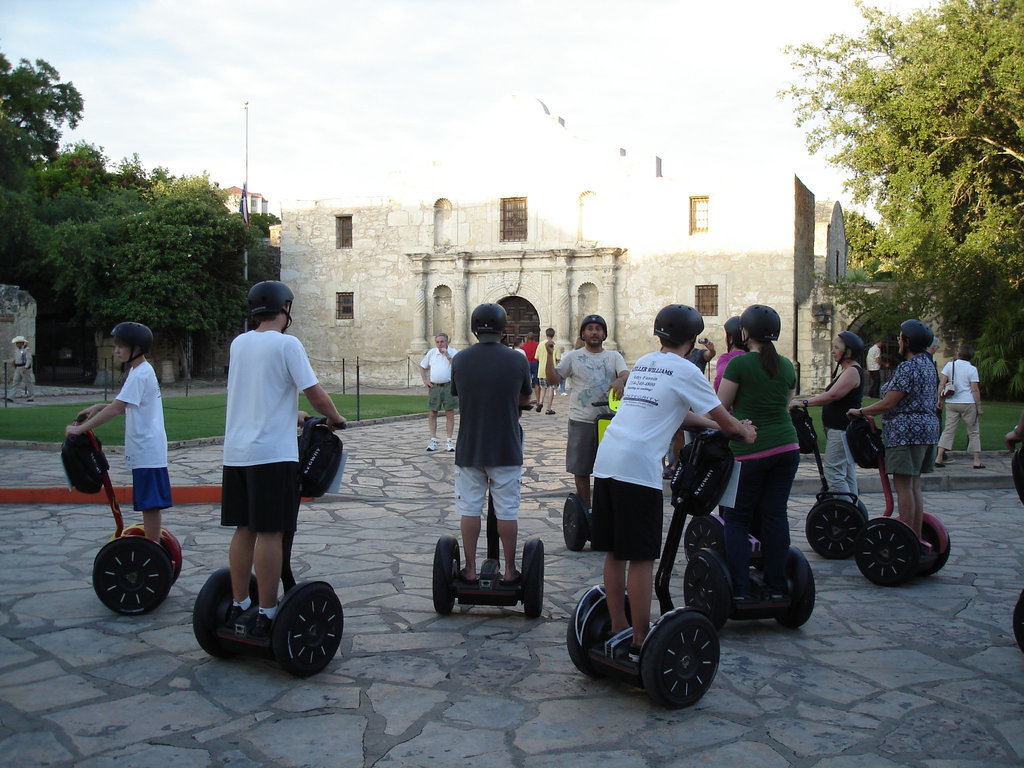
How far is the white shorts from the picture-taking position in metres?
5.17

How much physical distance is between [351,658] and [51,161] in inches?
1609

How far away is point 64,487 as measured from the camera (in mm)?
9031

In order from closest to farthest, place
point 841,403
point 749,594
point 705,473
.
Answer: point 705,473 < point 749,594 < point 841,403

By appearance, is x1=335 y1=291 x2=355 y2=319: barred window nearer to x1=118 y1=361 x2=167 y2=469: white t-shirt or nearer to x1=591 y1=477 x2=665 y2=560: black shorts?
x1=118 y1=361 x2=167 y2=469: white t-shirt

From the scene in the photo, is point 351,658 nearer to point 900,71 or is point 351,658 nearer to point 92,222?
point 900,71

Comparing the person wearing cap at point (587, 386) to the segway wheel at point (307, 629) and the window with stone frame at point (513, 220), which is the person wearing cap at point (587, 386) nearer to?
the segway wheel at point (307, 629)

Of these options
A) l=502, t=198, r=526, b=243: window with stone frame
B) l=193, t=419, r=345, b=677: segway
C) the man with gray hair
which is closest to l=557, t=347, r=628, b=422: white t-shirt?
l=193, t=419, r=345, b=677: segway

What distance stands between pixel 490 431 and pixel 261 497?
4.81 ft

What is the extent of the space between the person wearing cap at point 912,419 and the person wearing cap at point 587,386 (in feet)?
6.37

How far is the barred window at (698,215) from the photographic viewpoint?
2859cm

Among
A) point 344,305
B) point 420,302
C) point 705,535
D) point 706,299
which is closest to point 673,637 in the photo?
point 705,535

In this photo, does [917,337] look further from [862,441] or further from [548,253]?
[548,253]

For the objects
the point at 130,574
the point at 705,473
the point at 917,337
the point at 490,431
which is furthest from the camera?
the point at 917,337

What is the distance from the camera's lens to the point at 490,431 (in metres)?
5.14
